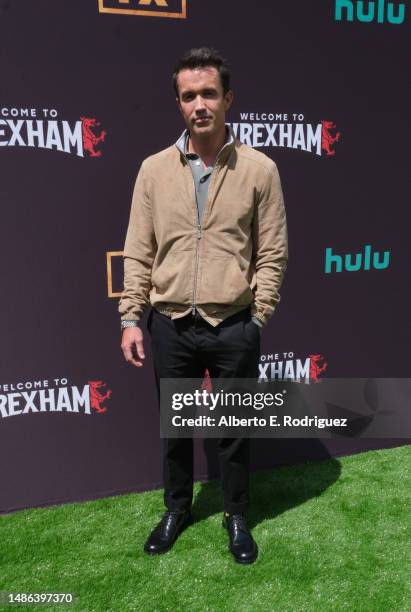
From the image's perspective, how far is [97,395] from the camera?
2891 millimetres

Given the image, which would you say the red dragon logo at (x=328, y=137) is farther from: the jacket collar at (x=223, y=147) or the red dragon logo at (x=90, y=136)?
the red dragon logo at (x=90, y=136)

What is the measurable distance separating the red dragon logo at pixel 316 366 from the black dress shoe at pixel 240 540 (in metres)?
0.98

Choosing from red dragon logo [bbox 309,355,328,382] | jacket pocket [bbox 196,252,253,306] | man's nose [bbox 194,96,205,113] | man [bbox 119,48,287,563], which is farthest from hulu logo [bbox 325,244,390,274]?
man's nose [bbox 194,96,205,113]

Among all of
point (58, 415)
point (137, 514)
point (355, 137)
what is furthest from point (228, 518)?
point (355, 137)

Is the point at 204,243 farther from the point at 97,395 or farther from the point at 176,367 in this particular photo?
the point at 97,395

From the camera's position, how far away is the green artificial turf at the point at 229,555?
226cm

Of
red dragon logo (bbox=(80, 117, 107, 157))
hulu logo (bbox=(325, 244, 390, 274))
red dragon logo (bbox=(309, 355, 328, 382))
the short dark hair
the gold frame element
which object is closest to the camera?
the short dark hair

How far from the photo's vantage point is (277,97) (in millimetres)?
2820

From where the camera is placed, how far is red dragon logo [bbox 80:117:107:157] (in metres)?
2.57

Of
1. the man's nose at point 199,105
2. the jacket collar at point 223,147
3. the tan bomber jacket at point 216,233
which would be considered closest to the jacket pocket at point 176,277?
the tan bomber jacket at point 216,233

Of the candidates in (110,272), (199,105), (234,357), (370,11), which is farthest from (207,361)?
(370,11)

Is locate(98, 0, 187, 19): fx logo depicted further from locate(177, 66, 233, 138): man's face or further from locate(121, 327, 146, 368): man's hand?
locate(121, 327, 146, 368): man's hand

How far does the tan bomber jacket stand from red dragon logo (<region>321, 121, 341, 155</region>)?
0.85 metres

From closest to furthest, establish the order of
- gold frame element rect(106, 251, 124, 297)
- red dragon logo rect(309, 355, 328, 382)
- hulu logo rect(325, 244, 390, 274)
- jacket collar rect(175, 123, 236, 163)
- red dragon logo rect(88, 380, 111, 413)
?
jacket collar rect(175, 123, 236, 163)
gold frame element rect(106, 251, 124, 297)
red dragon logo rect(88, 380, 111, 413)
hulu logo rect(325, 244, 390, 274)
red dragon logo rect(309, 355, 328, 382)
